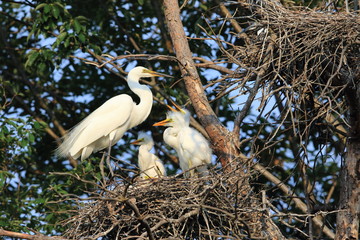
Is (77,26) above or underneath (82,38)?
above

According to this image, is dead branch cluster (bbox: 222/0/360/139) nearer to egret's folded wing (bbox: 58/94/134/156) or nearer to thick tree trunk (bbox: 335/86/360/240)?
thick tree trunk (bbox: 335/86/360/240)

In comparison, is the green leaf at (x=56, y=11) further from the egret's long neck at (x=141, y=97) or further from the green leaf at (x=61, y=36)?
the egret's long neck at (x=141, y=97)

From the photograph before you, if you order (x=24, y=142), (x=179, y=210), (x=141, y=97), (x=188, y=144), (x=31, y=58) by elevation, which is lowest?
(x=179, y=210)

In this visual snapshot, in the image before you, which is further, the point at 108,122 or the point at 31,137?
the point at 31,137

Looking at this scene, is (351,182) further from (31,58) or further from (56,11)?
(31,58)

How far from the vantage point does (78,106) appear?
8.21 meters

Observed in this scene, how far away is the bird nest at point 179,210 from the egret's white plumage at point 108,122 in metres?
1.30

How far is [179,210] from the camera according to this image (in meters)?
4.54

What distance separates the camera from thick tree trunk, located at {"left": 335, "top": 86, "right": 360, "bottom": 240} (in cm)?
479

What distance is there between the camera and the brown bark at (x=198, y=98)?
4.75 meters

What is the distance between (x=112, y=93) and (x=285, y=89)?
3776 mm

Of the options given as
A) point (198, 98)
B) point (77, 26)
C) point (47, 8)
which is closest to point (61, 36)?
point (77, 26)

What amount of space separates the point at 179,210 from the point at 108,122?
69.1 inches

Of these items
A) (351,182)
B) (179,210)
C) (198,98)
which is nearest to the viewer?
(179,210)
